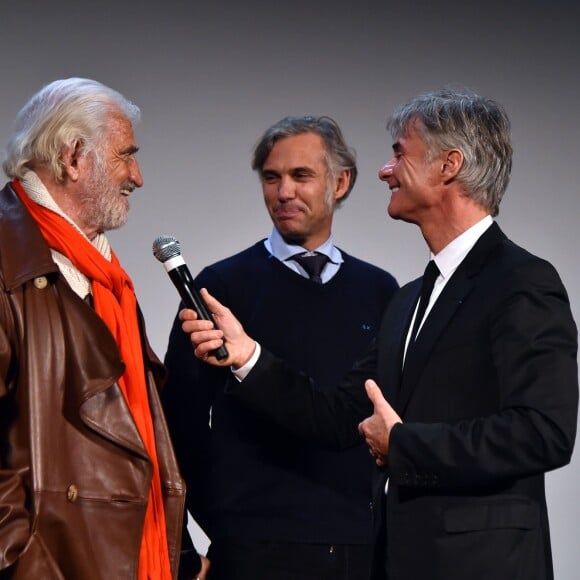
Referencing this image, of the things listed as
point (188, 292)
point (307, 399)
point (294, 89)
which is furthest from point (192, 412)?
point (294, 89)

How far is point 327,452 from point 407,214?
28.7 inches

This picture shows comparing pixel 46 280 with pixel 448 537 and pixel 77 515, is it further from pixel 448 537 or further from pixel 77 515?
pixel 448 537

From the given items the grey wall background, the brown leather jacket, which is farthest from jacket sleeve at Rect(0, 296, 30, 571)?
the grey wall background

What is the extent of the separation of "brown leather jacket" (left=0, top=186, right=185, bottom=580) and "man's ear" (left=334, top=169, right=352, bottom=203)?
1277mm

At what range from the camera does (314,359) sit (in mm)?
3121

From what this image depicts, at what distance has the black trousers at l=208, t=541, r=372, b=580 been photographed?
2.93 metres

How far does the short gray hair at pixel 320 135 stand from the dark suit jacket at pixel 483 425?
1064 millimetres

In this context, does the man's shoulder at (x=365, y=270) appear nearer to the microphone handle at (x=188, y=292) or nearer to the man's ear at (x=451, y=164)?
the man's ear at (x=451, y=164)

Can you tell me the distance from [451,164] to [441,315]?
1.29ft

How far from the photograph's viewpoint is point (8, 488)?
2223 mm

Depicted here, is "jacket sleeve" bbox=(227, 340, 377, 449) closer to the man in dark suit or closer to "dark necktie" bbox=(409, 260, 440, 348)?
the man in dark suit

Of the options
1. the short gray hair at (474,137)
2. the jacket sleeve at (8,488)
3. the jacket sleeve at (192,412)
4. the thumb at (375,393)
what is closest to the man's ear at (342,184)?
the jacket sleeve at (192,412)

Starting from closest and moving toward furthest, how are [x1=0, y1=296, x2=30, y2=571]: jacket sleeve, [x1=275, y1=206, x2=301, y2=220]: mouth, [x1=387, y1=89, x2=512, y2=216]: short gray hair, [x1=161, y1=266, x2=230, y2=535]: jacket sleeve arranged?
[x1=0, y1=296, x2=30, y2=571]: jacket sleeve
[x1=387, y1=89, x2=512, y2=216]: short gray hair
[x1=161, y1=266, x2=230, y2=535]: jacket sleeve
[x1=275, y1=206, x2=301, y2=220]: mouth

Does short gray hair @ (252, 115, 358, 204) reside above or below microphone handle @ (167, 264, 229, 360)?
above
